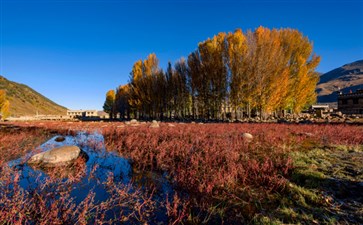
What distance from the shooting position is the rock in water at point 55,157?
19.8 feet

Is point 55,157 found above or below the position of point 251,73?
below

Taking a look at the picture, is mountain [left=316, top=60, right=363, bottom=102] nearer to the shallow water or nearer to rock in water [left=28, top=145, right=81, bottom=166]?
the shallow water

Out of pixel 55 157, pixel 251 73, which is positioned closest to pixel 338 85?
pixel 251 73

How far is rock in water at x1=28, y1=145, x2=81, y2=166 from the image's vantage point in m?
6.04

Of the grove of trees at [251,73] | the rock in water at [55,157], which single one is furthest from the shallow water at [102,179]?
the grove of trees at [251,73]

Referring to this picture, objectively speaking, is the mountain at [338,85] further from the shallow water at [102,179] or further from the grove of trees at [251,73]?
the shallow water at [102,179]

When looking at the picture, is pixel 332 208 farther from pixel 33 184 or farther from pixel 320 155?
pixel 33 184

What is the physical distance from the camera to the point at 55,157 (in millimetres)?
6195

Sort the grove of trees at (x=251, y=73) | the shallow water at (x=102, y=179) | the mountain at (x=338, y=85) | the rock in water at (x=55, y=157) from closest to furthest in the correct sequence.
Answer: the shallow water at (x=102, y=179)
the rock in water at (x=55, y=157)
the grove of trees at (x=251, y=73)
the mountain at (x=338, y=85)

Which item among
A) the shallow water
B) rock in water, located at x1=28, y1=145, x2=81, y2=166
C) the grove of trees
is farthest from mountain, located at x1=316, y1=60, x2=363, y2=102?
rock in water, located at x1=28, y1=145, x2=81, y2=166

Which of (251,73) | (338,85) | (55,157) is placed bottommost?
(55,157)

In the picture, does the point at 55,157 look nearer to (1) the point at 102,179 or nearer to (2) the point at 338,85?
(1) the point at 102,179

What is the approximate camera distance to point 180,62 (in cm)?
2884

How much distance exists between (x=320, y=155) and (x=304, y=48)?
19.9 m
